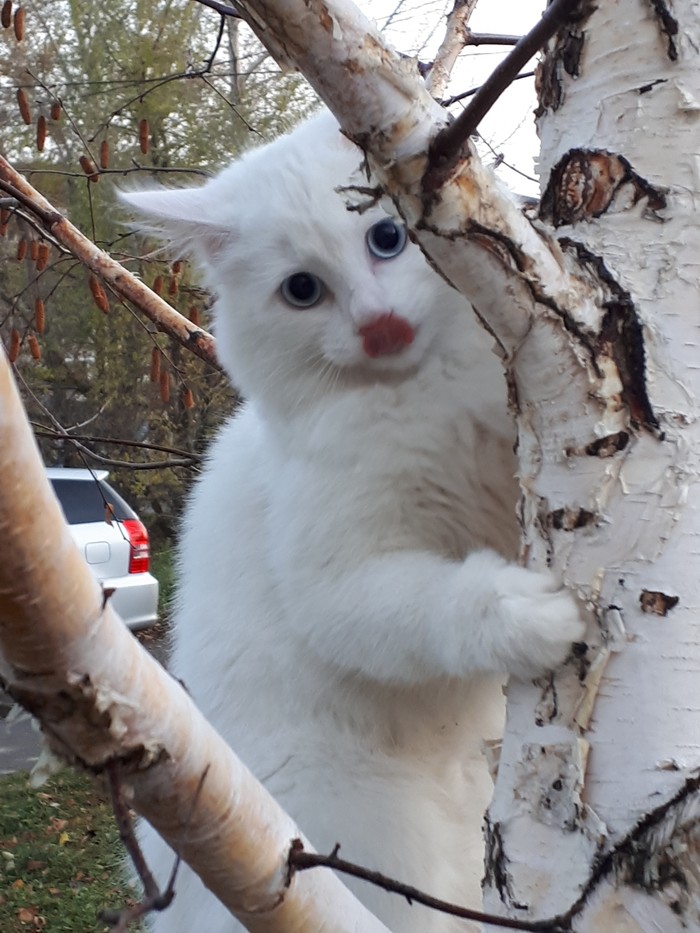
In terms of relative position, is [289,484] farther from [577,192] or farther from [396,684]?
[577,192]

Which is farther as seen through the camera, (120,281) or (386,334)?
(120,281)

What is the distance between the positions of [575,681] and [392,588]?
408 millimetres

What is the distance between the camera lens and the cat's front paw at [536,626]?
3.29ft

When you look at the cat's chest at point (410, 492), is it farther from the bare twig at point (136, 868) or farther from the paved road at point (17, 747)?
the paved road at point (17, 747)

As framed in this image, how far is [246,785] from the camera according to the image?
0.71 metres

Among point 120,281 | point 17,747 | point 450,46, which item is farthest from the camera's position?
point 17,747

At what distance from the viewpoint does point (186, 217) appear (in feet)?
6.06

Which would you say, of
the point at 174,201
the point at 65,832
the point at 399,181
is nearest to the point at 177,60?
the point at 65,832

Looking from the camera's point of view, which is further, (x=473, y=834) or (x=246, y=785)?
(x=473, y=834)

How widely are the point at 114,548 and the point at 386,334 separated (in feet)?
21.4

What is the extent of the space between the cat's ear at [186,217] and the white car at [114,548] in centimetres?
524

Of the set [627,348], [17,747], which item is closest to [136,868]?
[627,348]

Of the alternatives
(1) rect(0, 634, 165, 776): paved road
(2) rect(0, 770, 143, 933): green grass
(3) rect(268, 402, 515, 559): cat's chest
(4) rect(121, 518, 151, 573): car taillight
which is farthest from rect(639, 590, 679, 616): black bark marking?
(4) rect(121, 518, 151, 573): car taillight

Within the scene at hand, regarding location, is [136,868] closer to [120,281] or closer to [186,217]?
[186,217]
